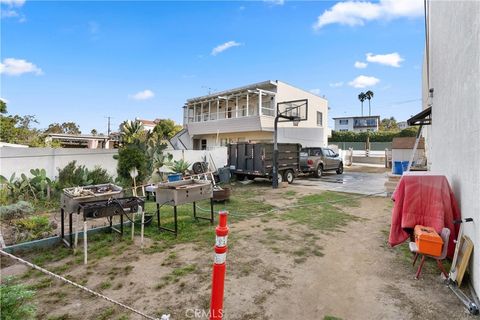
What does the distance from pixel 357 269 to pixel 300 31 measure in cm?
906

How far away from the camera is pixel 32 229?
4.68m

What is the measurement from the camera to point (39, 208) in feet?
23.4

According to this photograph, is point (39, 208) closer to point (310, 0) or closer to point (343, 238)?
point (343, 238)

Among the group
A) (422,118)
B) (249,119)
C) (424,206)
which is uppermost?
(249,119)

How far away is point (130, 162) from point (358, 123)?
216 feet

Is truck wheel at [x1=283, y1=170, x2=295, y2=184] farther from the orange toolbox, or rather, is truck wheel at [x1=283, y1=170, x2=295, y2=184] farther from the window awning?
the orange toolbox

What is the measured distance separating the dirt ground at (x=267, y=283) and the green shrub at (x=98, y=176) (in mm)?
5736

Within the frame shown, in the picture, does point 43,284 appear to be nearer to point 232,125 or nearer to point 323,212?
point 323,212

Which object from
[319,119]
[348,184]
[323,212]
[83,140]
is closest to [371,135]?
[319,119]

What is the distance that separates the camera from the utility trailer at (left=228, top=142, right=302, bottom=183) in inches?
462

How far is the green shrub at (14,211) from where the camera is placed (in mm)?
5730

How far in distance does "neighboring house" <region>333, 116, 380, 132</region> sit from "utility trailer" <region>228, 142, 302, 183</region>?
53852 mm

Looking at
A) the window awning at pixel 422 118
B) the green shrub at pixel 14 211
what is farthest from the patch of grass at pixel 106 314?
the window awning at pixel 422 118

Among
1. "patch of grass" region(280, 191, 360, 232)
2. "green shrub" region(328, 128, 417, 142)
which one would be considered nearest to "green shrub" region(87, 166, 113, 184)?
"patch of grass" region(280, 191, 360, 232)
